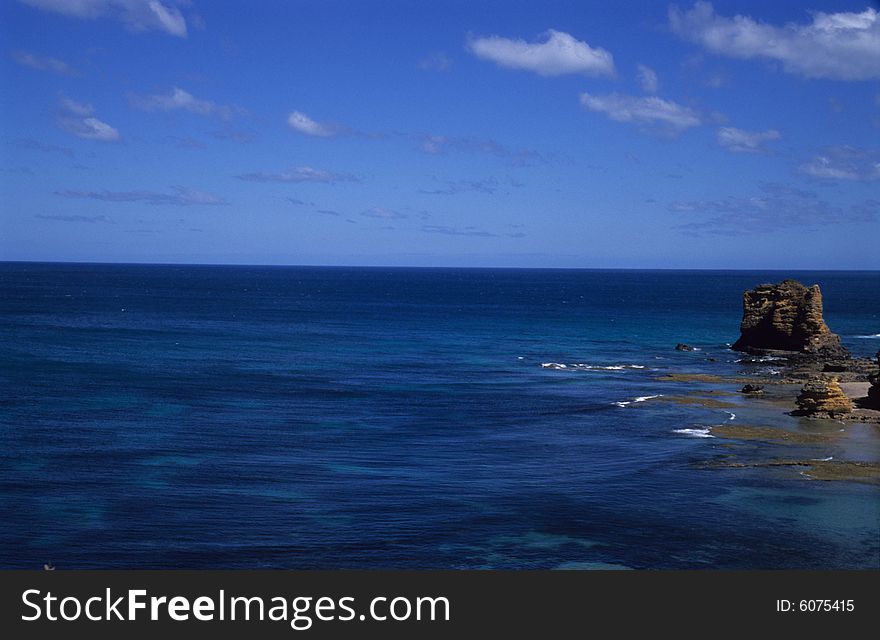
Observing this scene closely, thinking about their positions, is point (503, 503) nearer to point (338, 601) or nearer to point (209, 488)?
point (209, 488)

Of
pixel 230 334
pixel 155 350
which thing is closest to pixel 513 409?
pixel 155 350

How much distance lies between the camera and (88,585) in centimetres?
2189

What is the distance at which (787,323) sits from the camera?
392 ft

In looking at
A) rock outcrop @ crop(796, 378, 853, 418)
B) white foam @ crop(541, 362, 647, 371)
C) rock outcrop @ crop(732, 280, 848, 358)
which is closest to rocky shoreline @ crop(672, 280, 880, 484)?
rock outcrop @ crop(796, 378, 853, 418)

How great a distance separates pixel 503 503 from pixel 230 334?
9933 cm

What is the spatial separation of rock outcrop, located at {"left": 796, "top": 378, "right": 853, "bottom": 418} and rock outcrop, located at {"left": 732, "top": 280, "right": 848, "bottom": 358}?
42498 mm

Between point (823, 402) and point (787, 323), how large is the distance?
50343 mm

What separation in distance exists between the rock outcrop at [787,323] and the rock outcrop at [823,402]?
139 ft

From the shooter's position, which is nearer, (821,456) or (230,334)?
(821,456)

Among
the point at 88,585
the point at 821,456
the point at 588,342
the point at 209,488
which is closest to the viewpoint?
the point at 88,585

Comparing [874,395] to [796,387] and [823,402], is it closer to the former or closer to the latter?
[823,402]

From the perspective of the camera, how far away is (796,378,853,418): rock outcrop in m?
71.6

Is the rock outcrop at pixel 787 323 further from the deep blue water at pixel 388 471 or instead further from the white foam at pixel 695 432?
the white foam at pixel 695 432

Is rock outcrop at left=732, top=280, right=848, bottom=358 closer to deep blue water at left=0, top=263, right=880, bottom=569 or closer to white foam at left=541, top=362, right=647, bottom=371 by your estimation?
deep blue water at left=0, top=263, right=880, bottom=569
